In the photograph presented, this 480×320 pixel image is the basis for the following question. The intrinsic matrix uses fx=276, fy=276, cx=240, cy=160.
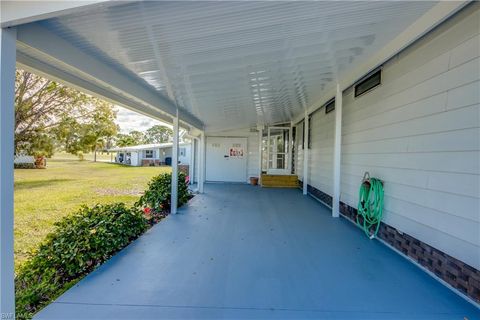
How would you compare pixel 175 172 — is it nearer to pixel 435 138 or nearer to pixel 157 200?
pixel 157 200

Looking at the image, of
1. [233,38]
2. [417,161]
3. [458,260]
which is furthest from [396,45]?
[458,260]

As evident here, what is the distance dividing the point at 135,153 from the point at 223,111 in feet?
81.8

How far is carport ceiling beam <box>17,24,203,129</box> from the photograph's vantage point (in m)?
1.92

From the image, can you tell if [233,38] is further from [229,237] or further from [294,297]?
[229,237]

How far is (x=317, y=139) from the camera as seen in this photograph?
7902 millimetres

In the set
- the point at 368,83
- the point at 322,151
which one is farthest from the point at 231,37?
the point at 322,151

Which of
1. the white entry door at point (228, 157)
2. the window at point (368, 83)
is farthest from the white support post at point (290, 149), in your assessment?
the window at point (368, 83)

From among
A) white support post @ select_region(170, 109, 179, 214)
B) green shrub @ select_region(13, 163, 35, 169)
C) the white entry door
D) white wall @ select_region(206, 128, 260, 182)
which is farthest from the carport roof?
green shrub @ select_region(13, 163, 35, 169)

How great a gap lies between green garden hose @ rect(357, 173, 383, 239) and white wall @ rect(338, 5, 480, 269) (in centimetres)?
11

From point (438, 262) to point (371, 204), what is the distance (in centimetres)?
143

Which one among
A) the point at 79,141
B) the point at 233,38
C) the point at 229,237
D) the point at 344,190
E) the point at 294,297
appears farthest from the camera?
the point at 79,141

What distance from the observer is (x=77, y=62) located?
2.39 m

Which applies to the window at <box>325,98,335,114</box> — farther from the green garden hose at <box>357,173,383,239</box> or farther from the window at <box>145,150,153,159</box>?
the window at <box>145,150,153,159</box>

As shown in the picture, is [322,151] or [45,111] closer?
[322,151]
